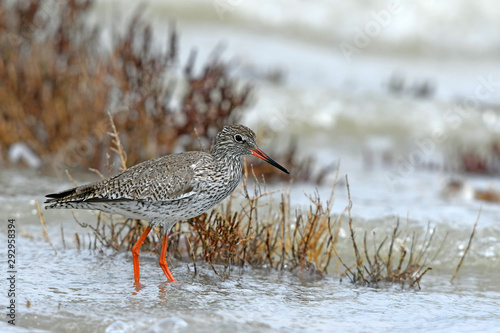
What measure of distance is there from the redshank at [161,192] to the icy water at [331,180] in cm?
46

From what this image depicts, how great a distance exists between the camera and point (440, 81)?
57.7ft

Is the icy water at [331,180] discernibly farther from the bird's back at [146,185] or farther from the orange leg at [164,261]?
the bird's back at [146,185]

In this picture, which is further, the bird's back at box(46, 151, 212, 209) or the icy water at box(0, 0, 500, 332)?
the bird's back at box(46, 151, 212, 209)

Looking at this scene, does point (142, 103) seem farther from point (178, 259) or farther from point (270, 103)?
point (270, 103)

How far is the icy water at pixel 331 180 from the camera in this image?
4145 millimetres

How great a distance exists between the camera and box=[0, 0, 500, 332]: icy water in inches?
163

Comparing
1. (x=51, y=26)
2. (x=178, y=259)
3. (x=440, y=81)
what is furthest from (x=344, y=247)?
(x=440, y=81)

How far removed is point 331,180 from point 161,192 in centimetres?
482

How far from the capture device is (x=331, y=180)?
9227mm

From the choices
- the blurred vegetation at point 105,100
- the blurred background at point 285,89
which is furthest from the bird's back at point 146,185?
the blurred vegetation at point 105,100

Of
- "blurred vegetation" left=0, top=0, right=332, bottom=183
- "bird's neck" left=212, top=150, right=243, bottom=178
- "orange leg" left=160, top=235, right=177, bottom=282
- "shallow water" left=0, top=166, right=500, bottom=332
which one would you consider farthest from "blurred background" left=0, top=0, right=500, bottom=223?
"shallow water" left=0, top=166, right=500, bottom=332

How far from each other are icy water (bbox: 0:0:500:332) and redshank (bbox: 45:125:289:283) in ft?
1.50

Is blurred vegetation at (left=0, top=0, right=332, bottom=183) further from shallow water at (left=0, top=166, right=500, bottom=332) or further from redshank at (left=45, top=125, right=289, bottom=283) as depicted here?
redshank at (left=45, top=125, right=289, bottom=283)

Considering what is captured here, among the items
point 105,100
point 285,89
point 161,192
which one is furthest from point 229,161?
point 285,89
